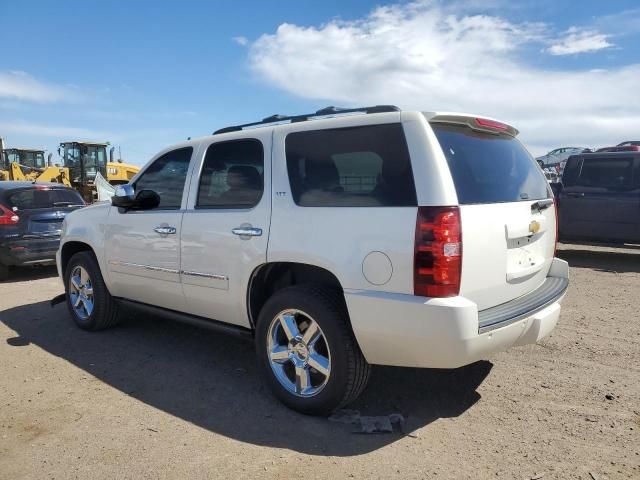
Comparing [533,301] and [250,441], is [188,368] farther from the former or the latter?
[533,301]

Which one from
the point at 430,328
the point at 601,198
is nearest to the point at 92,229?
the point at 430,328

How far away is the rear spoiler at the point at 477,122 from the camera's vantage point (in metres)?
3.00

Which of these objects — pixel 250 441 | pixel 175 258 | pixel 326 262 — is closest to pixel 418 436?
pixel 250 441

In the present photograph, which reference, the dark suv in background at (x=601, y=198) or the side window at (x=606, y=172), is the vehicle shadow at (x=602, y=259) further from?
the side window at (x=606, y=172)

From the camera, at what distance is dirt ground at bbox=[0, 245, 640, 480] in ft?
8.96

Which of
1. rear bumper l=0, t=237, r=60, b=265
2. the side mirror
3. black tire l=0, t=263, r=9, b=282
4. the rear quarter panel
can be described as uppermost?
the side mirror

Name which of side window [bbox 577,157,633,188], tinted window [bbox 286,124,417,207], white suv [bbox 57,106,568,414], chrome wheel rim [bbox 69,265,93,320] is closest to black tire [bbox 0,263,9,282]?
chrome wheel rim [bbox 69,265,93,320]

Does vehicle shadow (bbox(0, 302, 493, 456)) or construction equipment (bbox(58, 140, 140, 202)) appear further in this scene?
construction equipment (bbox(58, 140, 140, 202))

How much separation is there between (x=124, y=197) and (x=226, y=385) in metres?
1.91

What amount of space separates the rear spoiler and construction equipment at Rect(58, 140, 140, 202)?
62.8 feet

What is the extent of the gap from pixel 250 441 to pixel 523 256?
2088mm

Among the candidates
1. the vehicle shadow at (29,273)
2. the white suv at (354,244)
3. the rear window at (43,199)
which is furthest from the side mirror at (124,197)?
the vehicle shadow at (29,273)

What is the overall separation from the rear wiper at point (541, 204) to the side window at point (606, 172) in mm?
6234

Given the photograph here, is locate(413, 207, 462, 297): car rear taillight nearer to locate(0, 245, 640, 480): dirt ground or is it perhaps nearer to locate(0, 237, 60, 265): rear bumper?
locate(0, 245, 640, 480): dirt ground
